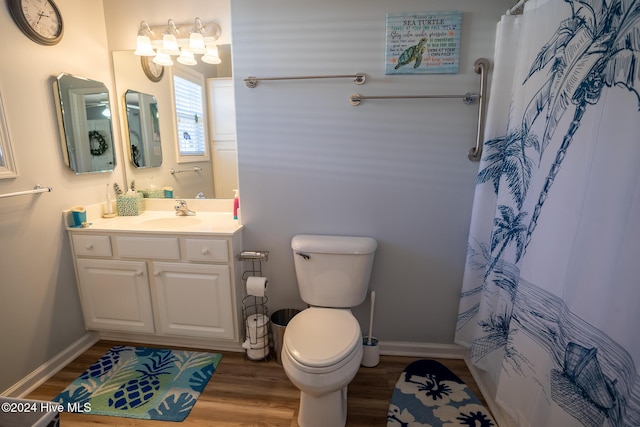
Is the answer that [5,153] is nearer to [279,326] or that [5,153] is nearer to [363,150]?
[279,326]

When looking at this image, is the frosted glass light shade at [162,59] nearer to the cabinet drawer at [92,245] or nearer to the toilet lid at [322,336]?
the cabinet drawer at [92,245]

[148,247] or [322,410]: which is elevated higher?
[148,247]

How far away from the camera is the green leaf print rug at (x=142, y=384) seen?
1.53 metres

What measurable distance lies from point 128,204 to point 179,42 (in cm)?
115

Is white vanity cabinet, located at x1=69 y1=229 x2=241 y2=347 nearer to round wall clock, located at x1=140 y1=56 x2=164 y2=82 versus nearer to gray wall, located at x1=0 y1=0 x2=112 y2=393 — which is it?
gray wall, located at x1=0 y1=0 x2=112 y2=393

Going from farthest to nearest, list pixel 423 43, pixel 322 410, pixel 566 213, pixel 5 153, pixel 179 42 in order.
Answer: pixel 179 42
pixel 423 43
pixel 5 153
pixel 322 410
pixel 566 213

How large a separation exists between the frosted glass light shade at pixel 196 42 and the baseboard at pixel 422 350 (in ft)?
7.13

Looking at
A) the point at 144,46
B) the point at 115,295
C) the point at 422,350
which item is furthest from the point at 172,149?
the point at 422,350

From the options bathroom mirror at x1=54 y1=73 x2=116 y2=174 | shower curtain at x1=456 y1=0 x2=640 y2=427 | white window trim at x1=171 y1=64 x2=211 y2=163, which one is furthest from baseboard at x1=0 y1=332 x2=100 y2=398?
shower curtain at x1=456 y1=0 x2=640 y2=427

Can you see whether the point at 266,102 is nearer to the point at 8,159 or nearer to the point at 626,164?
the point at 8,159

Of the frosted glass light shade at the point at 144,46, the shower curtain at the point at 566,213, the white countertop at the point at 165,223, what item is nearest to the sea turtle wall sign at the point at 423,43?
the shower curtain at the point at 566,213

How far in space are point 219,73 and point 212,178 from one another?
70 centimetres

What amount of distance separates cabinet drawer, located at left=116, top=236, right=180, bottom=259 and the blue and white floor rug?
1491 mm

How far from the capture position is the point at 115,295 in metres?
1.89
